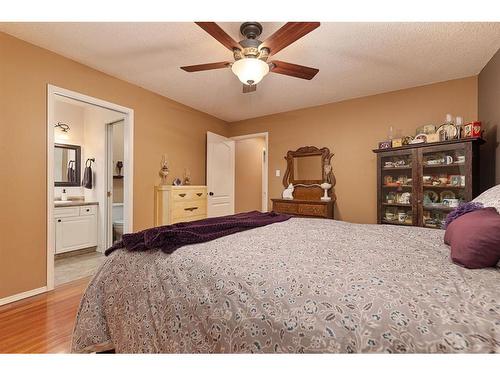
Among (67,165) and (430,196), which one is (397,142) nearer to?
(430,196)

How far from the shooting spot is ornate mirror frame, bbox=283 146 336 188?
379cm

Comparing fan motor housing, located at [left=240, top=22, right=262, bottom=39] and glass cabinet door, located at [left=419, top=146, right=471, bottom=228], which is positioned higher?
fan motor housing, located at [left=240, top=22, right=262, bottom=39]

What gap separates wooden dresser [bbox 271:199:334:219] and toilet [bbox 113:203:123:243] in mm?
2635

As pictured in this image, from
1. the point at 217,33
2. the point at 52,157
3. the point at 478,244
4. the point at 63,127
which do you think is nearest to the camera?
the point at 478,244

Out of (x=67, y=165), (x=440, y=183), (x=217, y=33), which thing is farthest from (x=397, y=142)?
(x=67, y=165)

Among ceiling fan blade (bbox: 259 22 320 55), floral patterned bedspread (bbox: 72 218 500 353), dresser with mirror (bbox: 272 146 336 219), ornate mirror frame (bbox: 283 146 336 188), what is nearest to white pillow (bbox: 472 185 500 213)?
floral patterned bedspread (bbox: 72 218 500 353)

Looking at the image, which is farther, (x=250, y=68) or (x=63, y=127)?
(x=63, y=127)

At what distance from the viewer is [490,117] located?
2506 millimetres

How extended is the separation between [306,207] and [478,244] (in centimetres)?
269

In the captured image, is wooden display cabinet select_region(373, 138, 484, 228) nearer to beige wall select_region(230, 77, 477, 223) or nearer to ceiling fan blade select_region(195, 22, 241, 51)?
beige wall select_region(230, 77, 477, 223)

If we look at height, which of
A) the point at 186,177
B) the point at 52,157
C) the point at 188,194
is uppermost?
the point at 52,157

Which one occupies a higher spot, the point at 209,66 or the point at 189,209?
the point at 209,66
